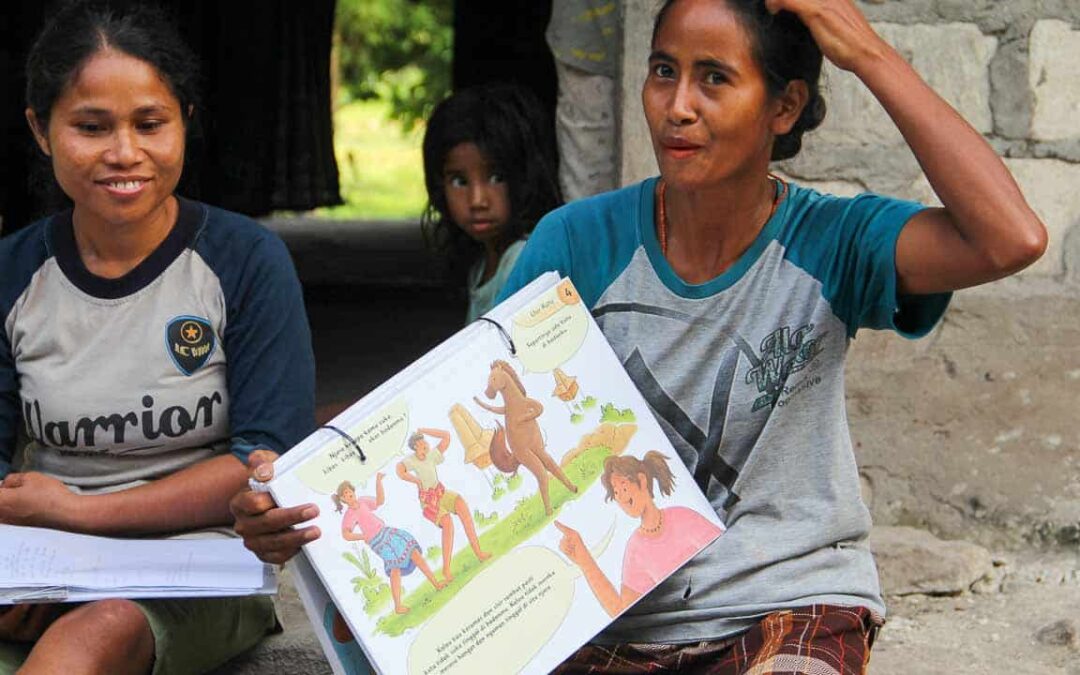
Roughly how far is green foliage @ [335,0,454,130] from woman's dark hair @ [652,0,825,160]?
15272 millimetres

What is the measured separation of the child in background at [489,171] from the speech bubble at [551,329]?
1493 millimetres

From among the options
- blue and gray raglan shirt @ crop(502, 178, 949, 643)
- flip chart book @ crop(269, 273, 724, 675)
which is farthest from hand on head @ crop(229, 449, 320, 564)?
blue and gray raglan shirt @ crop(502, 178, 949, 643)

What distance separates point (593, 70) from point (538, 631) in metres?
1.76

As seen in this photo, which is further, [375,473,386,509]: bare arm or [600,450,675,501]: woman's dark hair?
[600,450,675,501]: woman's dark hair

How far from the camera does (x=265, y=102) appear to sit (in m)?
7.77

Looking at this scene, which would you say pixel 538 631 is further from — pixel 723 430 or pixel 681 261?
pixel 681 261

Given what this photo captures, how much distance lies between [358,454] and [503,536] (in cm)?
22

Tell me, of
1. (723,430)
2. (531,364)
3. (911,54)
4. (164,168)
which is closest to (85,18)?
(164,168)

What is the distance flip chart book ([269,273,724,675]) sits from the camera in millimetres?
1679

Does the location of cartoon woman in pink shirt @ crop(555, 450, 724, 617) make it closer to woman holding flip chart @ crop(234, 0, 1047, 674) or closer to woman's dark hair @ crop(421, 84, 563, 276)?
woman holding flip chart @ crop(234, 0, 1047, 674)

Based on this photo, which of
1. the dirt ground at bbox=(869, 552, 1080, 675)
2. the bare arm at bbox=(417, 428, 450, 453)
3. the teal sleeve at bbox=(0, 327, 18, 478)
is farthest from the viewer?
the dirt ground at bbox=(869, 552, 1080, 675)

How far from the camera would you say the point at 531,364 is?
5.98 ft

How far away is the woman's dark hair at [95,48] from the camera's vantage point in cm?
216

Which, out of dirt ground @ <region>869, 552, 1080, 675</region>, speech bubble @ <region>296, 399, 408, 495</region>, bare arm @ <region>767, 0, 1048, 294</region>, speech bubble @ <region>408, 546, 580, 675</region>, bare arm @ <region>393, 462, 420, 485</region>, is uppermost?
bare arm @ <region>767, 0, 1048, 294</region>
